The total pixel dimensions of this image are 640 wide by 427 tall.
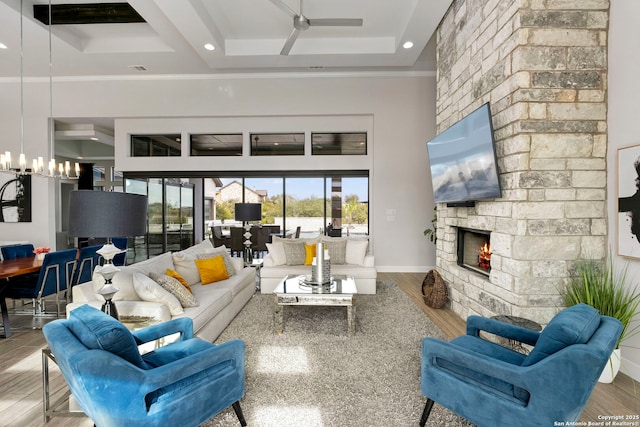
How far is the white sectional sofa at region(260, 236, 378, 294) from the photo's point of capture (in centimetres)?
471

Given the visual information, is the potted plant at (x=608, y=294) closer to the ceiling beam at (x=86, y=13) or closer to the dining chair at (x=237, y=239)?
the dining chair at (x=237, y=239)

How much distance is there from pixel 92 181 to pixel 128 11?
20.8ft

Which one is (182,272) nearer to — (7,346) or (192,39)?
(7,346)

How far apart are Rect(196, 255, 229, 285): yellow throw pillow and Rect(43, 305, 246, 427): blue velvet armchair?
2.10m

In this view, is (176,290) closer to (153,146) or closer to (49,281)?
(49,281)

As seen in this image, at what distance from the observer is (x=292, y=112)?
635 centimetres

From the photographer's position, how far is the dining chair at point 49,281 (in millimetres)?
3449

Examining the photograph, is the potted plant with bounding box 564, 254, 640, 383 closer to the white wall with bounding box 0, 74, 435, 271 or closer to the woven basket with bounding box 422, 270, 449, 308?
the woven basket with bounding box 422, 270, 449, 308

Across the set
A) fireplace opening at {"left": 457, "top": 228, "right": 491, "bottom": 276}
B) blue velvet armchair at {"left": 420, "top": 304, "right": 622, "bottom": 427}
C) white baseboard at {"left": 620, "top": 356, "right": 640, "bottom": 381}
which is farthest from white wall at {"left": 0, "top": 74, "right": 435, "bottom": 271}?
blue velvet armchair at {"left": 420, "top": 304, "right": 622, "bottom": 427}

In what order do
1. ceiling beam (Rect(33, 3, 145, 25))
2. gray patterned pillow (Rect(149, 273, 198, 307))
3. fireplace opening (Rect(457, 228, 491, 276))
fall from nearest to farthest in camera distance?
1. gray patterned pillow (Rect(149, 273, 198, 307))
2. fireplace opening (Rect(457, 228, 491, 276))
3. ceiling beam (Rect(33, 3, 145, 25))

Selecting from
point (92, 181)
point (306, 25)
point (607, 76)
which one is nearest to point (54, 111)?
point (92, 181)

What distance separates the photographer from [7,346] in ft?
9.94

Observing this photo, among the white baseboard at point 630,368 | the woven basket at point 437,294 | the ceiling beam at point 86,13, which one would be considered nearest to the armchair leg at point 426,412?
the white baseboard at point 630,368

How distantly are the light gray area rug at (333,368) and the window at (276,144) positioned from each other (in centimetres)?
365
